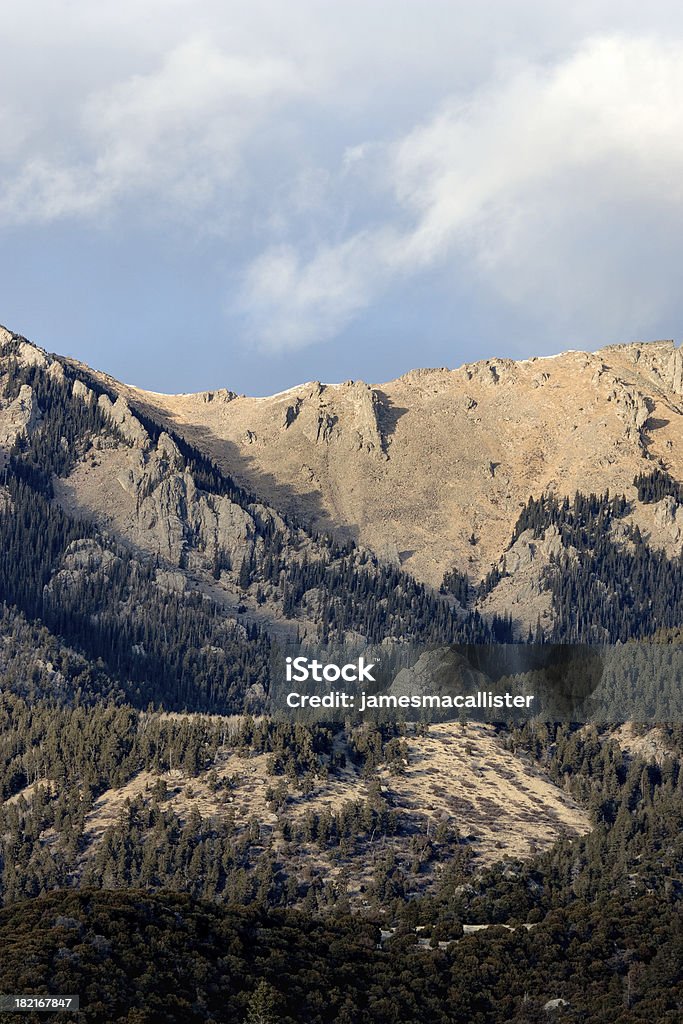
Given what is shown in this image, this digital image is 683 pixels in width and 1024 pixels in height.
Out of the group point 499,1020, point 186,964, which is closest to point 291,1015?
point 186,964

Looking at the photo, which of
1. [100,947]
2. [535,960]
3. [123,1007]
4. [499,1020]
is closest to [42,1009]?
[123,1007]

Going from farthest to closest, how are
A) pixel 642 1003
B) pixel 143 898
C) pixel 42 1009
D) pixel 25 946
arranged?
1. pixel 143 898
2. pixel 642 1003
3. pixel 25 946
4. pixel 42 1009

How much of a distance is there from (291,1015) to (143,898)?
2732 cm

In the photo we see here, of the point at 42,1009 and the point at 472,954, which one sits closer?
the point at 42,1009

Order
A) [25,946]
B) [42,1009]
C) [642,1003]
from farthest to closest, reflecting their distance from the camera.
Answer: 1. [642,1003]
2. [25,946]
3. [42,1009]

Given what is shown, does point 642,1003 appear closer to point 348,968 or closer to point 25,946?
point 348,968

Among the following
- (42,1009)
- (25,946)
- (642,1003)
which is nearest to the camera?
(42,1009)

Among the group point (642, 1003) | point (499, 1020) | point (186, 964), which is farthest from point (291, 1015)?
point (642, 1003)

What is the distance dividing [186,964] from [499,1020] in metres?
32.1

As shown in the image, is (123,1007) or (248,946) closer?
(123,1007)

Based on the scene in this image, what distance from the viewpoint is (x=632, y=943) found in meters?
195

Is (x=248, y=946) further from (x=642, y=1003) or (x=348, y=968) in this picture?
(x=642, y=1003)

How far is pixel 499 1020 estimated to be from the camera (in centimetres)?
17700

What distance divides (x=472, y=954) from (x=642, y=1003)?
919 inches
